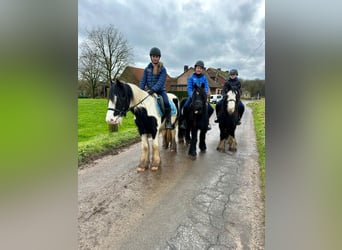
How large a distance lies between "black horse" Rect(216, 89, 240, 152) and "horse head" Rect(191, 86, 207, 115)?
2.26 feet

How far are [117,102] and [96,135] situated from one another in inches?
166

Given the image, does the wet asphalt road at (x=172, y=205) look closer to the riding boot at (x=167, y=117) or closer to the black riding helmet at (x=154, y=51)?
the riding boot at (x=167, y=117)

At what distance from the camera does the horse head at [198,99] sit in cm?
463

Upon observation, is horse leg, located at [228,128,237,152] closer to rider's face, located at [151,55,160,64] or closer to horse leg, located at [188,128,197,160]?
horse leg, located at [188,128,197,160]

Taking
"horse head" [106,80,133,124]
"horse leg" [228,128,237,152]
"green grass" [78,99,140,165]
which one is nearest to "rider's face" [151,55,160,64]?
"horse head" [106,80,133,124]

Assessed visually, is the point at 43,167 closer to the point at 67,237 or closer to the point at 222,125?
the point at 67,237

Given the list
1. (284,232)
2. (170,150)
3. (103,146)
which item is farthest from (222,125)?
(284,232)

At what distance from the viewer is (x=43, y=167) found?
858 mm

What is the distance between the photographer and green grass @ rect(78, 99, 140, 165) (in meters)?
4.72

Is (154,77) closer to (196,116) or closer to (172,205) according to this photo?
(196,116)

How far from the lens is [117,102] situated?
130 inches

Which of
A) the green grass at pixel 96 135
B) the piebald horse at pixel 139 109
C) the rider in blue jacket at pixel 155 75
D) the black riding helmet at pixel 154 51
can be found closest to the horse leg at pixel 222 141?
the piebald horse at pixel 139 109

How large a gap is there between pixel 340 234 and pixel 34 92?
1.25 meters

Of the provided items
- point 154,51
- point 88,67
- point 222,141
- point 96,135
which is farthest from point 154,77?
point 96,135
